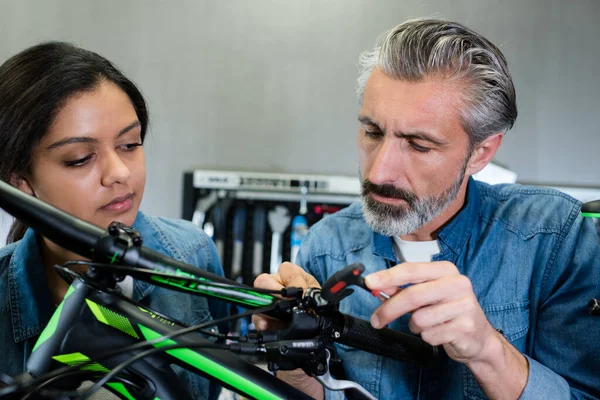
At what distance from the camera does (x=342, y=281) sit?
68cm

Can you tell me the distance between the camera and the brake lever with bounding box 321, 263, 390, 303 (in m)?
0.67

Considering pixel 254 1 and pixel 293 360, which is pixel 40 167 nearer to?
pixel 293 360

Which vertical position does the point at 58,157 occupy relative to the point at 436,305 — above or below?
above

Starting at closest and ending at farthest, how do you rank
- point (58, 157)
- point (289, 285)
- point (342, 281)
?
1. point (342, 281)
2. point (289, 285)
3. point (58, 157)

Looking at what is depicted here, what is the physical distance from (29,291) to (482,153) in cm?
87

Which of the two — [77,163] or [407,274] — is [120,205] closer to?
[77,163]

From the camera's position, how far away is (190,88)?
105 inches

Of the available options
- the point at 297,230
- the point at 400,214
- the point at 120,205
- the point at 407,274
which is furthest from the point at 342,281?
the point at 297,230

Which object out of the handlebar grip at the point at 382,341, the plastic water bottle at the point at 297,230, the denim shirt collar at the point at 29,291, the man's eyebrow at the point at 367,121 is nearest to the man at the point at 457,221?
the man's eyebrow at the point at 367,121

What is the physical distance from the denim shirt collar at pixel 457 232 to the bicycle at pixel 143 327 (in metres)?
0.50

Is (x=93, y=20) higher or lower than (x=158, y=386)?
higher

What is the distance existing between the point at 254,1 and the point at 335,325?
2.21m

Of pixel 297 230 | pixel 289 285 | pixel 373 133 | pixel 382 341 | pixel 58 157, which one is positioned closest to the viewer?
pixel 382 341

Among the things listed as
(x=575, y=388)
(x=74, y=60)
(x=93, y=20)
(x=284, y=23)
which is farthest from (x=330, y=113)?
(x=575, y=388)
